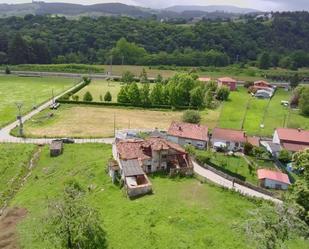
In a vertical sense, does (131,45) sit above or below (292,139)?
above

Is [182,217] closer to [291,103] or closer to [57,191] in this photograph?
[57,191]

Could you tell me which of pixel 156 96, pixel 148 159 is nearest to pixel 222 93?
pixel 156 96

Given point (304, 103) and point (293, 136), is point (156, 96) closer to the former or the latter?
point (304, 103)

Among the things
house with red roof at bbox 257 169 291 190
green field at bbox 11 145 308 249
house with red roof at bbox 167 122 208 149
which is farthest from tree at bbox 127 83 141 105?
house with red roof at bbox 257 169 291 190

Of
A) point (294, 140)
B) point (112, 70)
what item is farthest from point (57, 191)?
point (112, 70)

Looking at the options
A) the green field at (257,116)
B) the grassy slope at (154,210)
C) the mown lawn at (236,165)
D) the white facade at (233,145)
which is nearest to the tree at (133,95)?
the green field at (257,116)

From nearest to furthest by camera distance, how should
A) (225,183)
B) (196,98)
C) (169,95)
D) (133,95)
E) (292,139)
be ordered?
(225,183) < (292,139) < (133,95) < (196,98) < (169,95)
